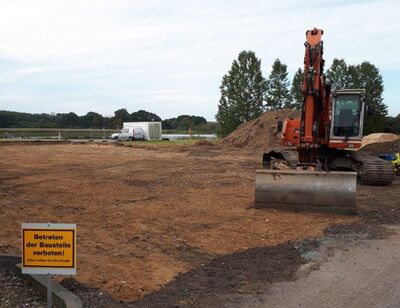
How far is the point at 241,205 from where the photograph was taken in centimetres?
1160

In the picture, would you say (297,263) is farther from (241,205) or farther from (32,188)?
(32,188)

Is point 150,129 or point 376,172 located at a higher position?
point 150,129

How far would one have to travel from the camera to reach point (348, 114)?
15641 mm

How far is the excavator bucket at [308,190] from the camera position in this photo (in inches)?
407

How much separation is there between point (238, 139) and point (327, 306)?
119 feet

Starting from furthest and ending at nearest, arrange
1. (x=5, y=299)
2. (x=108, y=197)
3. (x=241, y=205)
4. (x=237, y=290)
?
1. (x=108, y=197)
2. (x=241, y=205)
3. (x=237, y=290)
4. (x=5, y=299)

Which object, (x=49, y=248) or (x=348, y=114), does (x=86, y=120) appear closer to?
(x=348, y=114)

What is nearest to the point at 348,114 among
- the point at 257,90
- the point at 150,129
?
the point at 150,129

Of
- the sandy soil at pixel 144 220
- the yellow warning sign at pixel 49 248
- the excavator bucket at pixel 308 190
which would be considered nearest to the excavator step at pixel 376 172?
the sandy soil at pixel 144 220

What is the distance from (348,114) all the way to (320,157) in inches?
87.2

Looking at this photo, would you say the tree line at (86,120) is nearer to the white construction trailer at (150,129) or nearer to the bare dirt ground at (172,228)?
the white construction trailer at (150,129)

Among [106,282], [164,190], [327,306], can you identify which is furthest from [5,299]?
[164,190]

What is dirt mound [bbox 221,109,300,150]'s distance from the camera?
38562 mm

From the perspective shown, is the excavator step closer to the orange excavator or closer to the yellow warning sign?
the orange excavator
